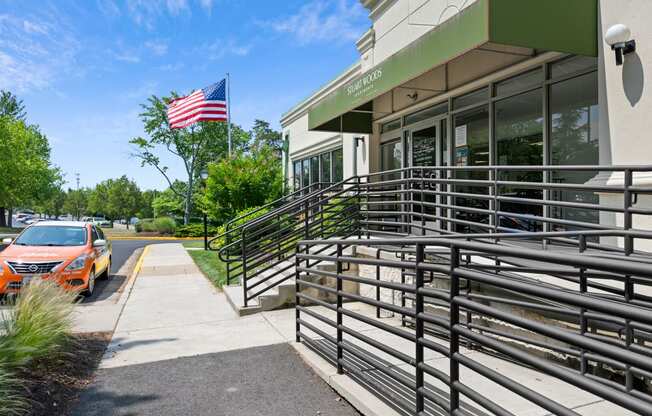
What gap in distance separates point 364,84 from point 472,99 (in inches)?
84.4

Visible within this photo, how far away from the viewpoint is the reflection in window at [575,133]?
6410 mm

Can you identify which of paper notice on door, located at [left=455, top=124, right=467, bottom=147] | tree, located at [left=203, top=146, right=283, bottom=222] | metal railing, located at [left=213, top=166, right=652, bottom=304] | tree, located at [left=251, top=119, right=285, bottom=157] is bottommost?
metal railing, located at [left=213, top=166, right=652, bottom=304]

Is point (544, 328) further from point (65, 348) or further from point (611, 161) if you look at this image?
point (65, 348)

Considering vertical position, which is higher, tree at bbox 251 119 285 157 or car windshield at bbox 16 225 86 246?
tree at bbox 251 119 285 157

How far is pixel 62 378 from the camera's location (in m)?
4.57

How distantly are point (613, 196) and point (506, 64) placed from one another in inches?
127

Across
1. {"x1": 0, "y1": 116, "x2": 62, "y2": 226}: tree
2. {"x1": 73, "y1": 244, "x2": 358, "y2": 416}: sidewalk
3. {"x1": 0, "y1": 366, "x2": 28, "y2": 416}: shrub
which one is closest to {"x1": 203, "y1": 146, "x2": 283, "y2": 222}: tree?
{"x1": 73, "y1": 244, "x2": 358, "y2": 416}: sidewalk

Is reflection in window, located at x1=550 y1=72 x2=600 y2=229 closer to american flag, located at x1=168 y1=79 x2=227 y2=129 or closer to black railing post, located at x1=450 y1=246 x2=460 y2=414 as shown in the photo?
black railing post, located at x1=450 y1=246 x2=460 y2=414

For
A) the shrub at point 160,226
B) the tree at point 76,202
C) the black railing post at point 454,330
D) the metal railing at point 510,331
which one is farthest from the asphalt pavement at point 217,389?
the tree at point 76,202

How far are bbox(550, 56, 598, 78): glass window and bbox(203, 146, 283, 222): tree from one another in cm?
1051

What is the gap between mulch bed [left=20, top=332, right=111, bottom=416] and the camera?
13.1ft

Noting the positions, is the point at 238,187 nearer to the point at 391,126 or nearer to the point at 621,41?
the point at 391,126

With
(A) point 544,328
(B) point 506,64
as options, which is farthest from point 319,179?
(A) point 544,328

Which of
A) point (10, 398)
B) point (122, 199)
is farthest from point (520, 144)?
point (122, 199)
